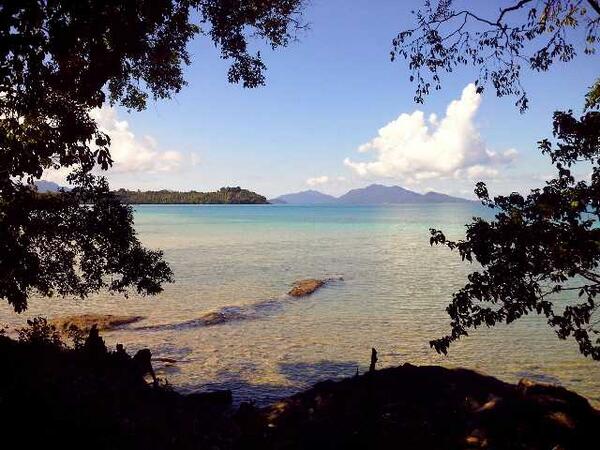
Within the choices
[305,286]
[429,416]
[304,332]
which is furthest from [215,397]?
[305,286]

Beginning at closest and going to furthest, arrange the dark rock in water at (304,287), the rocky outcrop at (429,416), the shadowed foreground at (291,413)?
the shadowed foreground at (291,413)
the rocky outcrop at (429,416)
the dark rock in water at (304,287)

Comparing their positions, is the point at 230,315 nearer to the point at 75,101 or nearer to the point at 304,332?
the point at 304,332

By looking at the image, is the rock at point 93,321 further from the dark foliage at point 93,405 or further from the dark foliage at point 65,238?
the dark foliage at point 65,238

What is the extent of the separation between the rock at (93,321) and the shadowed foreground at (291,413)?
37.5 feet

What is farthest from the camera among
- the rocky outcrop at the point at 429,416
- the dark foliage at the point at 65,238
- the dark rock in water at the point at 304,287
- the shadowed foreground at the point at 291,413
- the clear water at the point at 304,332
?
the dark rock in water at the point at 304,287

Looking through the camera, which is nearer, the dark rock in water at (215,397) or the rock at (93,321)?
the dark rock in water at (215,397)

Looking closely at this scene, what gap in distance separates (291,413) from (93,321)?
18803 millimetres

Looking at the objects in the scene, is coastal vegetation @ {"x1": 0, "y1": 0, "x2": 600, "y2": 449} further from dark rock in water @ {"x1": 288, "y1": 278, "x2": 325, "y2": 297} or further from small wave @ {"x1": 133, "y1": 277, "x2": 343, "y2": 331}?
dark rock in water @ {"x1": 288, "y1": 278, "x2": 325, "y2": 297}

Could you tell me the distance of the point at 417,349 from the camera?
23078 mm

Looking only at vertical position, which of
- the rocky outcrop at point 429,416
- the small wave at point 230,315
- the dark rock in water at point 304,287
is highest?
the rocky outcrop at point 429,416

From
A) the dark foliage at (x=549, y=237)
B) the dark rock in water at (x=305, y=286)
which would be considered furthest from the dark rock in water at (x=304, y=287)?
the dark foliage at (x=549, y=237)

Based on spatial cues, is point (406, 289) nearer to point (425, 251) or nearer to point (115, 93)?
point (115, 93)

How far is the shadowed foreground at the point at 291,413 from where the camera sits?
1043cm

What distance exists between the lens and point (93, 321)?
2784 centimetres
